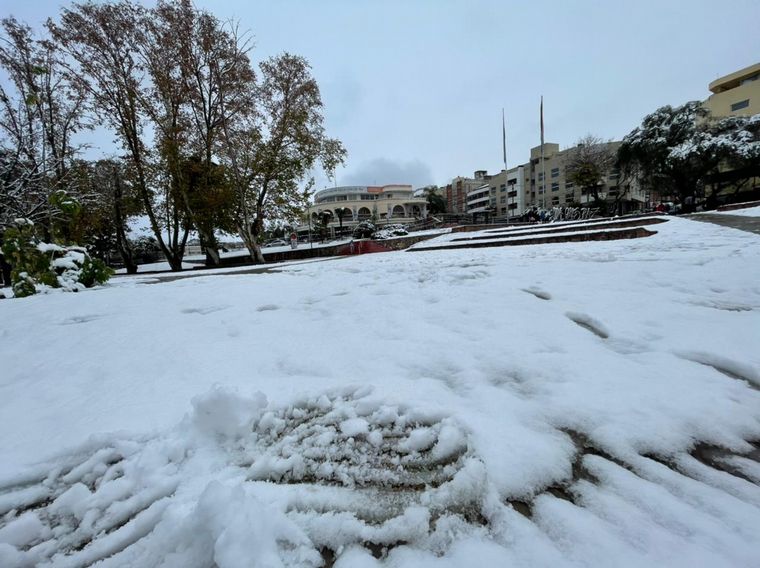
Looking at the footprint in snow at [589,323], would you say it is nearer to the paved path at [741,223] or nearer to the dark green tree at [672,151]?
the paved path at [741,223]

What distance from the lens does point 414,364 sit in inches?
80.4

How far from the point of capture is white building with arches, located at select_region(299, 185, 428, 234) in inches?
2462

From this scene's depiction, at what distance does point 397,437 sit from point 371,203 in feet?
214

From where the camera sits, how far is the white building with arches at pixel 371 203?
6253 cm

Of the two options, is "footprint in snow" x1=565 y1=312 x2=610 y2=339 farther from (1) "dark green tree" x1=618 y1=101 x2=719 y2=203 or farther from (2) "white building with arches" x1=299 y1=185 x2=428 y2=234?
(2) "white building with arches" x1=299 y1=185 x2=428 y2=234

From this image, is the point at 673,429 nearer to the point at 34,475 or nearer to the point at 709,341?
the point at 709,341

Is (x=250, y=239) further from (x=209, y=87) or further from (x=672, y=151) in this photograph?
(x=672, y=151)

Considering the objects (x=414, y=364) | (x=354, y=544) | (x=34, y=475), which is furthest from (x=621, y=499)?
(x=34, y=475)

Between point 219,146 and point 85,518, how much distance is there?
16649 millimetres

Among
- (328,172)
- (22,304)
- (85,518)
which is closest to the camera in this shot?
(85,518)

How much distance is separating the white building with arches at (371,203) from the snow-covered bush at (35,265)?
55668mm

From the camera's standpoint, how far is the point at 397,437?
4.79 ft

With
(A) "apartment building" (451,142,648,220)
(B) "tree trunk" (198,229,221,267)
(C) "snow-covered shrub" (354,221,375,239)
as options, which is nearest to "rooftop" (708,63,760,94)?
(A) "apartment building" (451,142,648,220)

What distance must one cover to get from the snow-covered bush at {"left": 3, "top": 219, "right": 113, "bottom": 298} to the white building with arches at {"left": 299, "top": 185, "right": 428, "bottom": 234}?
183 ft
